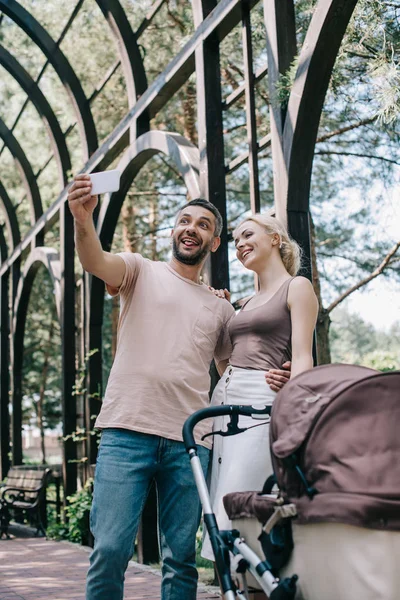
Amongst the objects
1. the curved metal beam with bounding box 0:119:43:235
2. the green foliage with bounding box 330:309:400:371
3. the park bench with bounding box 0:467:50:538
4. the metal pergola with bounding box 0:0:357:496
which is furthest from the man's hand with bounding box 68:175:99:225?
the green foliage with bounding box 330:309:400:371

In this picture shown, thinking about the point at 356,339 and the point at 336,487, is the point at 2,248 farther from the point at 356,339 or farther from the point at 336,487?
the point at 356,339

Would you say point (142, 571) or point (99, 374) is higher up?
point (99, 374)

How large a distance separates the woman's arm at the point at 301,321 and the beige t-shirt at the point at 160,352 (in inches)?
15.7

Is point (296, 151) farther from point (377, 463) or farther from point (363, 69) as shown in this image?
point (377, 463)

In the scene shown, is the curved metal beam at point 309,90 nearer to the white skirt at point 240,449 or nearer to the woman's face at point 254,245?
the woman's face at point 254,245

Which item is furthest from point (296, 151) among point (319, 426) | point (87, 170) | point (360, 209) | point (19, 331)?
point (19, 331)

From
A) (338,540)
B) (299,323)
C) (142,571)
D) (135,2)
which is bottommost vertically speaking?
(142,571)

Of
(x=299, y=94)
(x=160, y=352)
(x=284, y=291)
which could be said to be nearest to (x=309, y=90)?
(x=299, y=94)

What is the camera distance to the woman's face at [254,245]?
2.99 m

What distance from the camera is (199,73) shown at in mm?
5457

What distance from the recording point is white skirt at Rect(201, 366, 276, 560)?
2.62 m

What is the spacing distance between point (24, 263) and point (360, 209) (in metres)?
4.86

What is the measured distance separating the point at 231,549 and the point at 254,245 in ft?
3.86

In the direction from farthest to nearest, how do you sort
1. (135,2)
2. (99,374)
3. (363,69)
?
(135,2), (99,374), (363,69)
